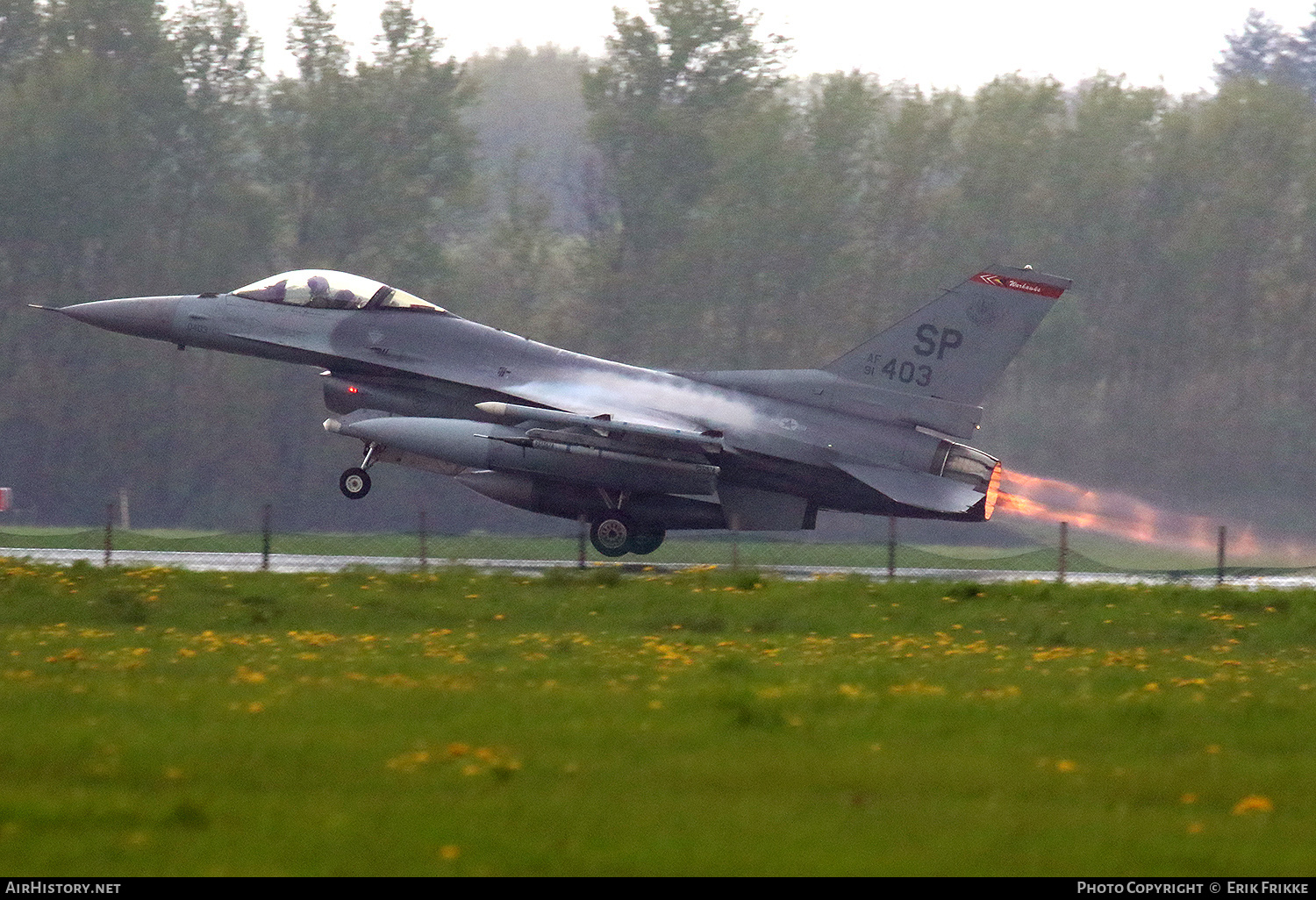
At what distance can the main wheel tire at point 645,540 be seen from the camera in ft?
90.8

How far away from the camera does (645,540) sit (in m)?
27.8

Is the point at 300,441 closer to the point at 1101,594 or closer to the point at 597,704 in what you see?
the point at 1101,594

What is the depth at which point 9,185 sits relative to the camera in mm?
55156

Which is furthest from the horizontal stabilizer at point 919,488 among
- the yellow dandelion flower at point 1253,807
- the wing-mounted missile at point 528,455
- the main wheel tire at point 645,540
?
the yellow dandelion flower at point 1253,807

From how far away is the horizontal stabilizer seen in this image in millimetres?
26188

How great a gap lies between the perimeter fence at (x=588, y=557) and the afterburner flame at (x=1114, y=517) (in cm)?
60

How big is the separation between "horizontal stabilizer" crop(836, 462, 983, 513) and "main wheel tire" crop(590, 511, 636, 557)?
385cm

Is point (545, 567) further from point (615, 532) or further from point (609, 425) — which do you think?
point (609, 425)

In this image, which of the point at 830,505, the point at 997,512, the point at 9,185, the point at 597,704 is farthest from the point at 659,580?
the point at 9,185

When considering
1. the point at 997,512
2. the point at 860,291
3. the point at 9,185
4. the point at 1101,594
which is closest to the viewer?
the point at 1101,594

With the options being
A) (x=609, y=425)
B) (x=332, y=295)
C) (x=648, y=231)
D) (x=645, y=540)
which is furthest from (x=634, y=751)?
(x=648, y=231)

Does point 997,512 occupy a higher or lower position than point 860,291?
lower

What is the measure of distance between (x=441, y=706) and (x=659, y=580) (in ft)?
32.8

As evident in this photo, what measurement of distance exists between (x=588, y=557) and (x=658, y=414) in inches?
211
